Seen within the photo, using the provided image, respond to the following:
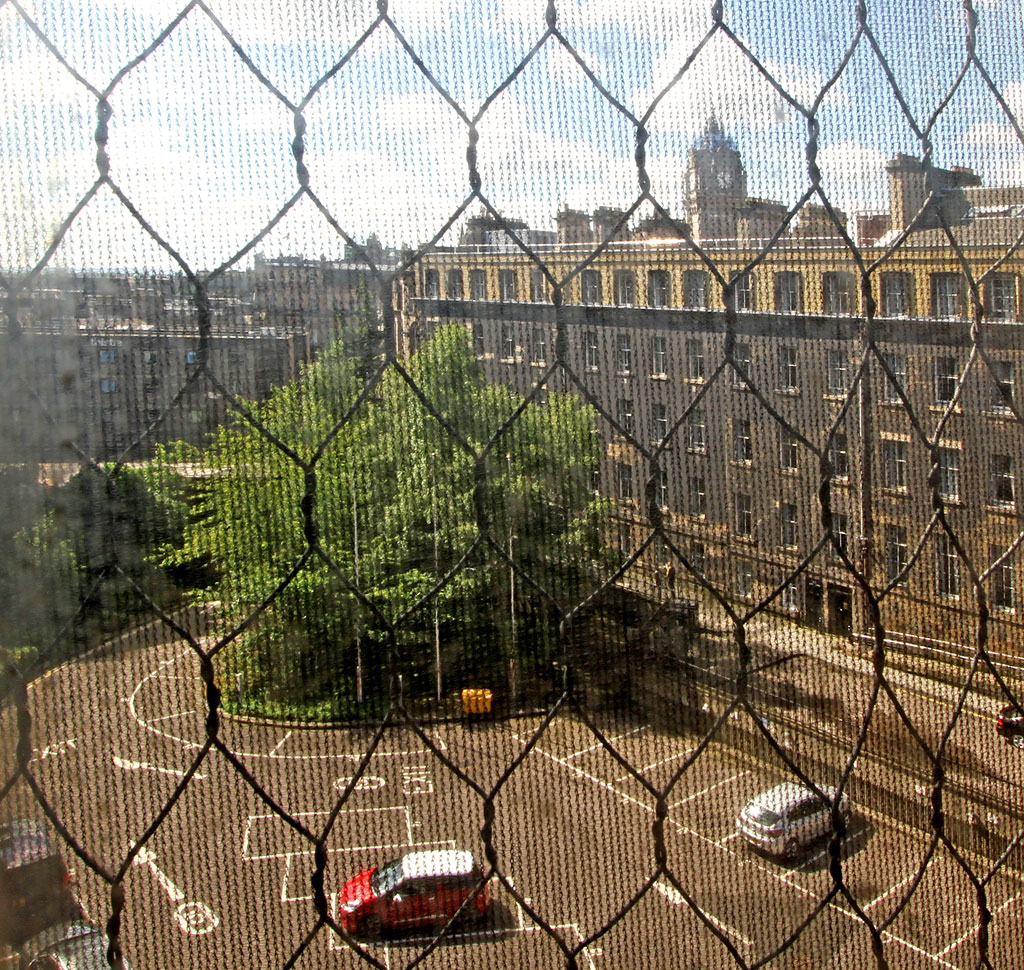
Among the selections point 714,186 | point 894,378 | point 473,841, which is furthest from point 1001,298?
point 473,841

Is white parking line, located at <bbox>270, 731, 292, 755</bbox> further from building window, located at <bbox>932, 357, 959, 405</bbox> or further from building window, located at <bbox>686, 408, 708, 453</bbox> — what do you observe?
building window, located at <bbox>932, 357, 959, 405</bbox>

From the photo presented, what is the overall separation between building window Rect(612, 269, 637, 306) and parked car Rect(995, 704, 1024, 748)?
719mm

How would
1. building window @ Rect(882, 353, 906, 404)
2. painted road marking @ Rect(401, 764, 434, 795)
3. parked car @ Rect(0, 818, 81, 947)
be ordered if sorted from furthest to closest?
building window @ Rect(882, 353, 906, 404), painted road marking @ Rect(401, 764, 434, 795), parked car @ Rect(0, 818, 81, 947)

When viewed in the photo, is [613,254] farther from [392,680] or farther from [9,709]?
[9,709]

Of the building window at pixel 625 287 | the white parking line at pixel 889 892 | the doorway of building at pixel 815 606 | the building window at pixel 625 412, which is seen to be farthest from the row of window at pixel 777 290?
the white parking line at pixel 889 892

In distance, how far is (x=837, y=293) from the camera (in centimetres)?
116

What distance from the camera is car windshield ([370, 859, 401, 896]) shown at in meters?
0.92

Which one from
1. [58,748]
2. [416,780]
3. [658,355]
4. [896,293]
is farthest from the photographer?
[896,293]

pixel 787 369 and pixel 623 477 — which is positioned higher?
pixel 787 369

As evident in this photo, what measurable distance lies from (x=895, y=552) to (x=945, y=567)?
0.28ft

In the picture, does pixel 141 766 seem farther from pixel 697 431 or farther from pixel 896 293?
pixel 896 293

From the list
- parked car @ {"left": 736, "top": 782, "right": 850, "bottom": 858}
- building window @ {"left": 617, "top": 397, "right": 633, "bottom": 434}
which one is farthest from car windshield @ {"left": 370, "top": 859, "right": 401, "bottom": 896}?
building window @ {"left": 617, "top": 397, "right": 633, "bottom": 434}

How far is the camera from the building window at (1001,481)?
49.4 inches

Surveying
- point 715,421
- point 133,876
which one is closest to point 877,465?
point 715,421
